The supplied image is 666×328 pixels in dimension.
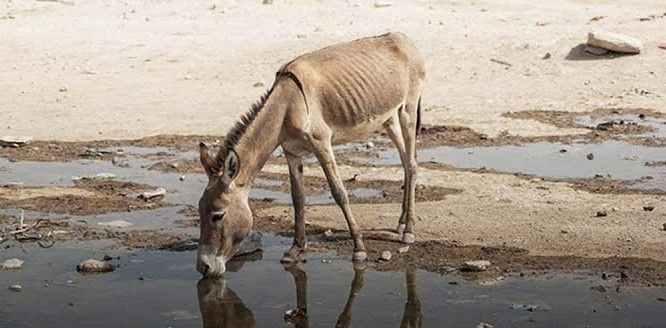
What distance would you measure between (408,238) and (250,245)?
139 cm

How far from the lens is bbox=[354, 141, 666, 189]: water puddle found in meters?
12.4

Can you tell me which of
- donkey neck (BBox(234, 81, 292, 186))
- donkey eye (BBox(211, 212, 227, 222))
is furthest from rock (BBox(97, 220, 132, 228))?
donkey eye (BBox(211, 212, 227, 222))

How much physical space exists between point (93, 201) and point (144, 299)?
12.6 feet

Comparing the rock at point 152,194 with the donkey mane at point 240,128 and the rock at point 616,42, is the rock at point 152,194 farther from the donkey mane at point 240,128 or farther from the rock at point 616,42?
the rock at point 616,42

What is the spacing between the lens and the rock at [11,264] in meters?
8.35

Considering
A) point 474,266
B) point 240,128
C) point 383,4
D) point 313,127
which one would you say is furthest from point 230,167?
point 383,4

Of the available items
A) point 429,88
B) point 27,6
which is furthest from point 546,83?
point 27,6

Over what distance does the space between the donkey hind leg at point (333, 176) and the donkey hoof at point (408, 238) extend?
56 centimetres

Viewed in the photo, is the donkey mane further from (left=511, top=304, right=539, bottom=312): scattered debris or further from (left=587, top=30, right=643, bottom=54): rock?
(left=587, top=30, right=643, bottom=54): rock

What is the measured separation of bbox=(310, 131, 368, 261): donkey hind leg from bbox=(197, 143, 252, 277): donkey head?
0.82 metres

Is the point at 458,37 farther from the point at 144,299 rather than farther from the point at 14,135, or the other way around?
the point at 144,299

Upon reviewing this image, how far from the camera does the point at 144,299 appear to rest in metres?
7.48

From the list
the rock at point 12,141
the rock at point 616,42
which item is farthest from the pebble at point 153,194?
the rock at point 616,42

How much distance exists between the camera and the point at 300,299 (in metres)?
7.48
